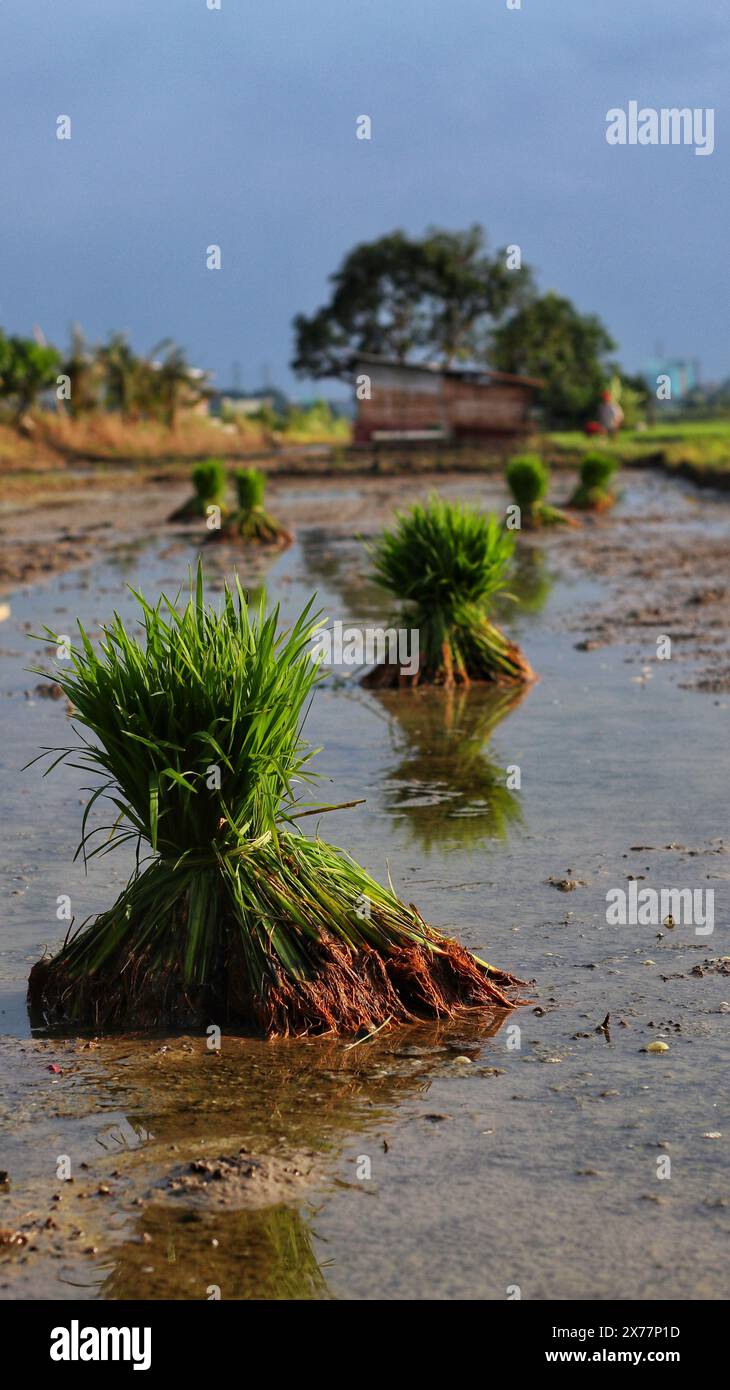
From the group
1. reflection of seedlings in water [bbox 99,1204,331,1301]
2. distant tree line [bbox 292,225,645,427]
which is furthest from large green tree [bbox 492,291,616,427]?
reflection of seedlings in water [bbox 99,1204,331,1301]

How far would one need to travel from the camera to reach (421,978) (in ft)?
19.7

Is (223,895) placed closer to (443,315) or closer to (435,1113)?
(435,1113)

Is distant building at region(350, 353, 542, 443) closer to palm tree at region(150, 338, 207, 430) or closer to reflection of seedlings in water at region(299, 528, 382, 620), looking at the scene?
palm tree at region(150, 338, 207, 430)

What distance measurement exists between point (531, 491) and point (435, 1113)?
24617 mm

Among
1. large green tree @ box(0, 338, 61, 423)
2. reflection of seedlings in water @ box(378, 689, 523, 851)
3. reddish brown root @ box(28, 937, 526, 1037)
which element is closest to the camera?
reddish brown root @ box(28, 937, 526, 1037)

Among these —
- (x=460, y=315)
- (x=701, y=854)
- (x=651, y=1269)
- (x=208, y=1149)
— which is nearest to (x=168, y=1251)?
(x=208, y=1149)

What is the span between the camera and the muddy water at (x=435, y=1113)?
167 inches

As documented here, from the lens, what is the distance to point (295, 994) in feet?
19.1

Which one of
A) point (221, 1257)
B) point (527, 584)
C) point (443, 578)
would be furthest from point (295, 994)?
point (527, 584)

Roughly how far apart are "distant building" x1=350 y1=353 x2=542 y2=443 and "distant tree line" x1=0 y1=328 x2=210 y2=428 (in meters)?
7.26

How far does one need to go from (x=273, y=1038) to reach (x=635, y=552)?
20675mm

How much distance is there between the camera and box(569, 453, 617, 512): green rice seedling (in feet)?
111

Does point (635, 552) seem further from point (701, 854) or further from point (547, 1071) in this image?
point (547, 1071)
